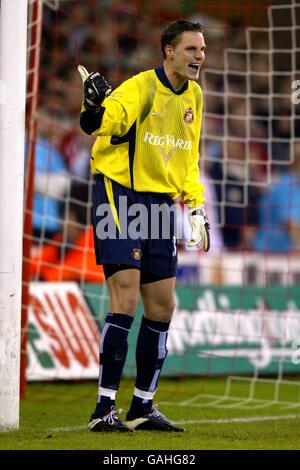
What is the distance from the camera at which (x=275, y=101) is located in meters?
12.1

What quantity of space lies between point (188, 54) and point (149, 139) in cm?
45

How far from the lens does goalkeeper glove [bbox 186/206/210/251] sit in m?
5.27

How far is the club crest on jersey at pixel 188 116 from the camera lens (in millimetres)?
5203

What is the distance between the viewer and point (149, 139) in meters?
5.05

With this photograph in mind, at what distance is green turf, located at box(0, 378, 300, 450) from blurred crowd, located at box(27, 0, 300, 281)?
51.0 inches

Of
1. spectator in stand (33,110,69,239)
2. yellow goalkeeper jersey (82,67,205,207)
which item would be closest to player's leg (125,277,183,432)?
yellow goalkeeper jersey (82,67,205,207)

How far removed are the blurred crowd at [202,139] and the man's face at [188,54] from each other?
3.53 m

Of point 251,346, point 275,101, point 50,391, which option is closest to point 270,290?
point 251,346

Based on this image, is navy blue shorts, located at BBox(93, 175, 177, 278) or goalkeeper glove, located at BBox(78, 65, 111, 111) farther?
navy blue shorts, located at BBox(93, 175, 177, 278)

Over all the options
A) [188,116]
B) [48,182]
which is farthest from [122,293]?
[48,182]

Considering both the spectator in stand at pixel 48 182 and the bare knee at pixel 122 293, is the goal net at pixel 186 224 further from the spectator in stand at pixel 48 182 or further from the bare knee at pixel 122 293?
the bare knee at pixel 122 293

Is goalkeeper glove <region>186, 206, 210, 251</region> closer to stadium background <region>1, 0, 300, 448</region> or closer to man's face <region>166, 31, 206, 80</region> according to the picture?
man's face <region>166, 31, 206, 80</region>

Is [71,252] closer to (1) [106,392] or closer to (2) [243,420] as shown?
(2) [243,420]
